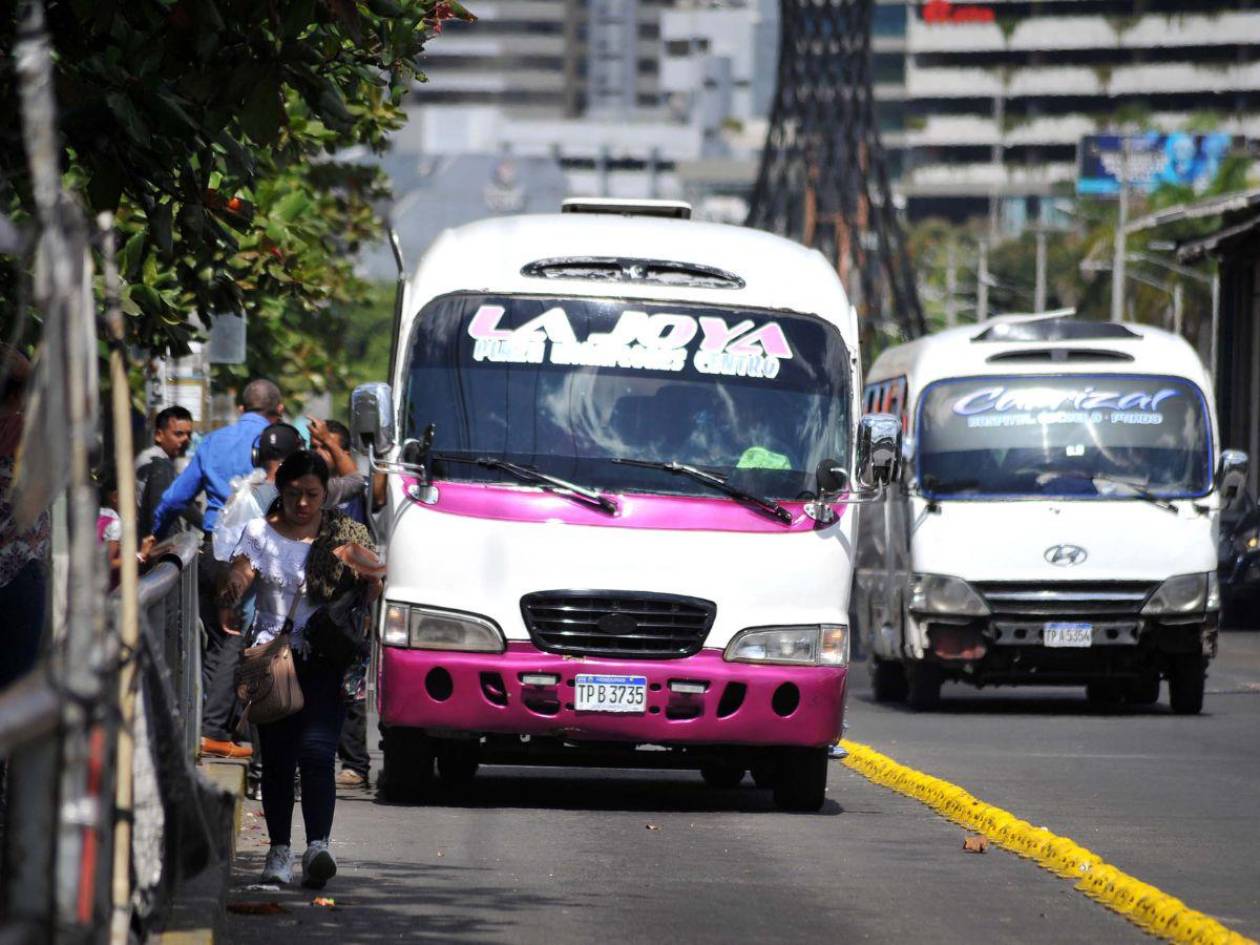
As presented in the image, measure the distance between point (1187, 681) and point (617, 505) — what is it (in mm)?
8142

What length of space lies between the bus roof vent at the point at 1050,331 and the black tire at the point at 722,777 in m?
6.34

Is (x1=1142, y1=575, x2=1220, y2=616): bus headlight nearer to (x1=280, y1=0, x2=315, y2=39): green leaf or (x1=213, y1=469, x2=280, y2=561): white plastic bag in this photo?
(x1=213, y1=469, x2=280, y2=561): white plastic bag

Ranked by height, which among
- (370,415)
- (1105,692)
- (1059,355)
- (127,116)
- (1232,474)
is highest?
(127,116)

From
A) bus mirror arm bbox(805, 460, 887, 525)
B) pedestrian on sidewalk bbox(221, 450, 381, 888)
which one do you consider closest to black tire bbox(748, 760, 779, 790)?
bus mirror arm bbox(805, 460, 887, 525)

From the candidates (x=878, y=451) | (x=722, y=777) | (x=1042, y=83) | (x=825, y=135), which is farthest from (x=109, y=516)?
(x=1042, y=83)

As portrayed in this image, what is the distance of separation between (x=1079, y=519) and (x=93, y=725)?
15.2 metres

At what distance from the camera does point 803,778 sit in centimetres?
1321

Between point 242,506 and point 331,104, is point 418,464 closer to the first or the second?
point 242,506

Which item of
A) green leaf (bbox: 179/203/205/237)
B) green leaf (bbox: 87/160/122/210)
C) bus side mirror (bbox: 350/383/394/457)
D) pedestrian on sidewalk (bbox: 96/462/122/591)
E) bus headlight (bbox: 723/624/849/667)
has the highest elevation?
Result: green leaf (bbox: 87/160/122/210)

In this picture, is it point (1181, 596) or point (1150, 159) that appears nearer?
point (1181, 596)

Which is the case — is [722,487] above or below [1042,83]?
below

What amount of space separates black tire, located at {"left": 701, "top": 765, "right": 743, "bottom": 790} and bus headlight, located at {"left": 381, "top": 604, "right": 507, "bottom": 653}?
2.40 metres

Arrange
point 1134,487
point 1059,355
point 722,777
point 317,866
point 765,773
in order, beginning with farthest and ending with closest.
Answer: point 1059,355, point 1134,487, point 722,777, point 765,773, point 317,866

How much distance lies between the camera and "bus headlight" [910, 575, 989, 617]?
1944 cm
